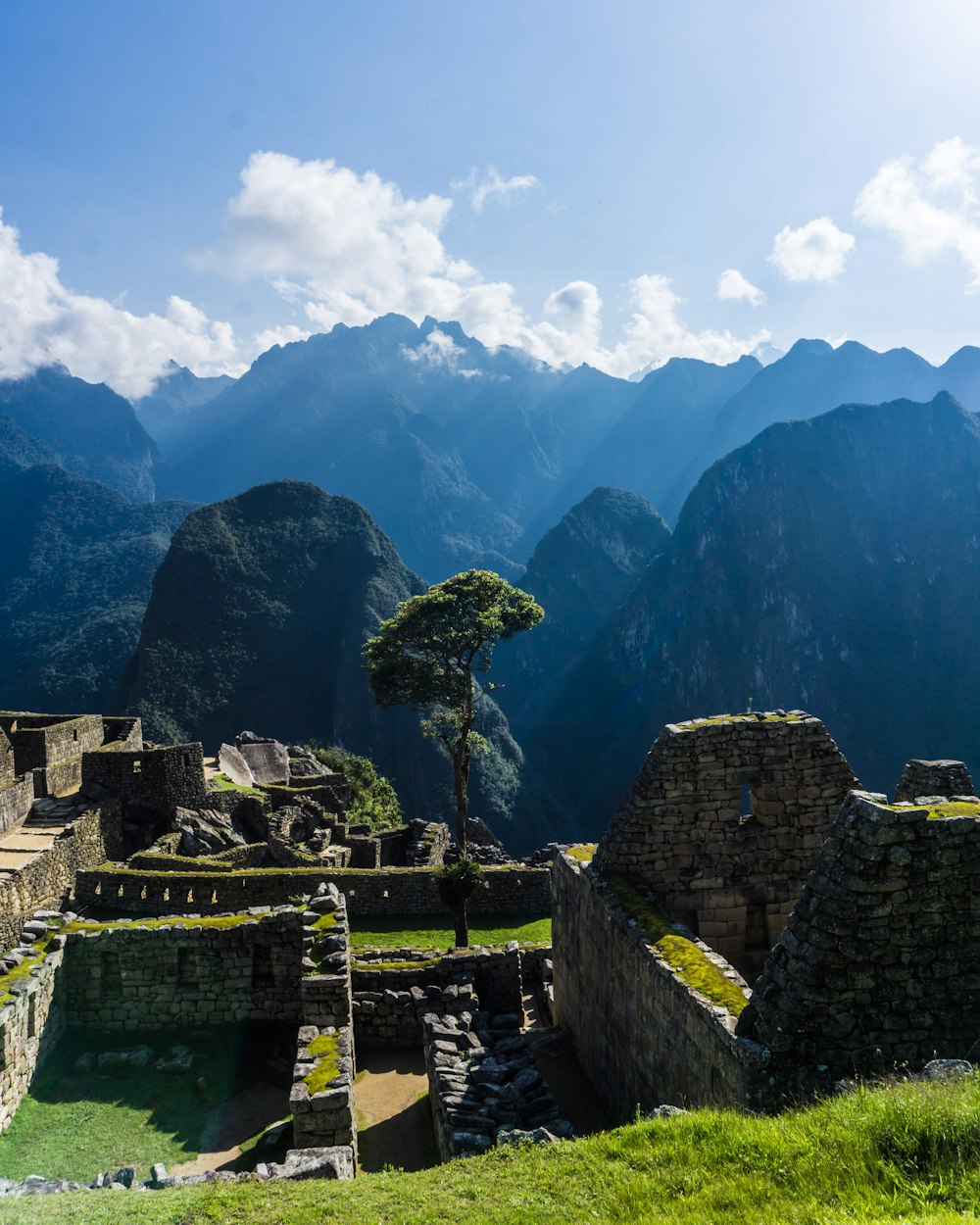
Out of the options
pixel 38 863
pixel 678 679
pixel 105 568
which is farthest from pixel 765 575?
pixel 38 863

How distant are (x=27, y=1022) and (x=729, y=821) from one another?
7665mm

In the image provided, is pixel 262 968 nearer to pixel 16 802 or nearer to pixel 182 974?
pixel 182 974

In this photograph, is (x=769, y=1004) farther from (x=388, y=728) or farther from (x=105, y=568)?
(x=105, y=568)

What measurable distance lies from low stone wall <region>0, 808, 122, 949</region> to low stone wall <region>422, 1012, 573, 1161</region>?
33.7 ft

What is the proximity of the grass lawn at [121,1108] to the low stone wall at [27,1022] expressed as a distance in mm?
180

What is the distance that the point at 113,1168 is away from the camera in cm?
708

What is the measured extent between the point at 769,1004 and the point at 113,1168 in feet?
19.9

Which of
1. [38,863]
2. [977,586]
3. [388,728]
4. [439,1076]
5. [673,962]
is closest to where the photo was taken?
[673,962]

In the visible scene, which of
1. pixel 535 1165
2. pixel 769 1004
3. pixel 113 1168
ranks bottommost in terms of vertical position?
pixel 113 1168

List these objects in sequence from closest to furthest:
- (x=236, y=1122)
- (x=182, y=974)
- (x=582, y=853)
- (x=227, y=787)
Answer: (x=236, y=1122), (x=182, y=974), (x=582, y=853), (x=227, y=787)

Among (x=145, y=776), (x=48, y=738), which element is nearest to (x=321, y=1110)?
(x=145, y=776)

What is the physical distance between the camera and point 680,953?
6.90m

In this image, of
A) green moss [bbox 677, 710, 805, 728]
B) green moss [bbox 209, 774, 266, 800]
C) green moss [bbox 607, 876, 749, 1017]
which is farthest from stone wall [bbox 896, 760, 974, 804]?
green moss [bbox 209, 774, 266, 800]

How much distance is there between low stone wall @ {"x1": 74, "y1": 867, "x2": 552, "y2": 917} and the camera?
1781 cm
